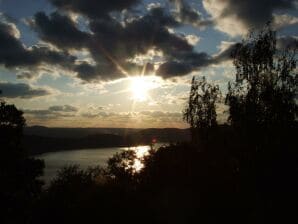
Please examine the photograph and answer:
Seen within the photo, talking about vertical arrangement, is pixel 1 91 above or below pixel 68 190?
above

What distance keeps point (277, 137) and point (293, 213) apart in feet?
23.1

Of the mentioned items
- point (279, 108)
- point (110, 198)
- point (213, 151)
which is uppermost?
point (279, 108)

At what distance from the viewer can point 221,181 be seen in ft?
120

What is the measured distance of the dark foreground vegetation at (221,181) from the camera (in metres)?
31.8

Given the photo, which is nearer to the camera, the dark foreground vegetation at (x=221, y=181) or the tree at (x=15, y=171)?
the dark foreground vegetation at (x=221, y=181)

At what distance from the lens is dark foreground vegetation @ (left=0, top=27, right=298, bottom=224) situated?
31828mm

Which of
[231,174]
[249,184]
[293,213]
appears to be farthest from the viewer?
[231,174]

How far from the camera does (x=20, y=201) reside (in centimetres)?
3941

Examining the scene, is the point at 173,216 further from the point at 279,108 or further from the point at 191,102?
the point at 191,102

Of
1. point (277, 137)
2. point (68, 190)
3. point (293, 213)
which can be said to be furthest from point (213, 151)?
point (68, 190)

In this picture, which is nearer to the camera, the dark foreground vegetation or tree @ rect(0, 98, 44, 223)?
the dark foreground vegetation

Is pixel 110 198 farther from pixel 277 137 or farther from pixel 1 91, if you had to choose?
pixel 1 91

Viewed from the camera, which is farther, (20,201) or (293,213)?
(20,201)

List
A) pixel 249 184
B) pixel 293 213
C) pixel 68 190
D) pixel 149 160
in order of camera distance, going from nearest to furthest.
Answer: pixel 293 213, pixel 249 184, pixel 68 190, pixel 149 160
